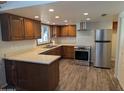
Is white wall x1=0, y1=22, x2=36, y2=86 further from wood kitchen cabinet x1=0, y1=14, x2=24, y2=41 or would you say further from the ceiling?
the ceiling

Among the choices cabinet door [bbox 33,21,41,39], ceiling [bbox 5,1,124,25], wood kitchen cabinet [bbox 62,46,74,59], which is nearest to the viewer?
ceiling [bbox 5,1,124,25]

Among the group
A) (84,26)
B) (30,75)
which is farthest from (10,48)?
(84,26)

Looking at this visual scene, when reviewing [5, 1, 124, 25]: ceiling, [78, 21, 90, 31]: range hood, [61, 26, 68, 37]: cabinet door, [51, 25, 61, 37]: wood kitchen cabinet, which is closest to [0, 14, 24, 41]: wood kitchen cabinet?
[5, 1, 124, 25]: ceiling

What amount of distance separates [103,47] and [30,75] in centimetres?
348

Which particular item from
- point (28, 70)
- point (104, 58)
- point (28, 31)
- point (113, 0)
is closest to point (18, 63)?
point (28, 70)

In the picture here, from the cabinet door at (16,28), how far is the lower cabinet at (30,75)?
767mm

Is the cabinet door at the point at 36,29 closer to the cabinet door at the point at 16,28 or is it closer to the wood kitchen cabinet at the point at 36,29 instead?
the wood kitchen cabinet at the point at 36,29

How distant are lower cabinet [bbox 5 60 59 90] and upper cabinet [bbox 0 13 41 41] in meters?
0.76

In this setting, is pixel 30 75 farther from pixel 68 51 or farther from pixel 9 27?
pixel 68 51

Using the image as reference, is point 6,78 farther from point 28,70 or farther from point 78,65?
point 78,65

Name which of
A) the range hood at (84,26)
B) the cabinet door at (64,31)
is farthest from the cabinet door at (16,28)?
the cabinet door at (64,31)

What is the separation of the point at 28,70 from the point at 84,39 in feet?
12.4

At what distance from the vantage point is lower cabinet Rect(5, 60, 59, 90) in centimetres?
270

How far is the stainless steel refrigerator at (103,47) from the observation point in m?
4.88
